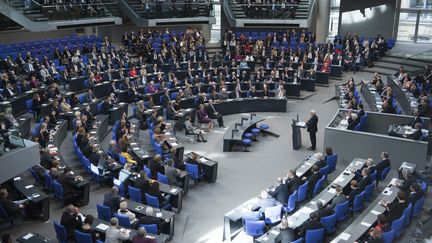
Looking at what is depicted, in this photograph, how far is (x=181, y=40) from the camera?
30.0 m

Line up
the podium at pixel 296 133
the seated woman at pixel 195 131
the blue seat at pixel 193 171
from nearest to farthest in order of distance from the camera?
the blue seat at pixel 193 171, the podium at pixel 296 133, the seated woman at pixel 195 131

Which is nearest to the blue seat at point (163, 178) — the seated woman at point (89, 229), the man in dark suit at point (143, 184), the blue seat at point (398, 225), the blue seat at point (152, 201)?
the man in dark suit at point (143, 184)

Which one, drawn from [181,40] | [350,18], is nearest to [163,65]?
[181,40]

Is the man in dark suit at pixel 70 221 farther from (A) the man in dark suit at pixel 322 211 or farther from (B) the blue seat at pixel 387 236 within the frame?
(B) the blue seat at pixel 387 236

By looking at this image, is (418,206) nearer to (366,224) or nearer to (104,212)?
(366,224)

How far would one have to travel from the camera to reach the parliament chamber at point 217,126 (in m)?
11.3

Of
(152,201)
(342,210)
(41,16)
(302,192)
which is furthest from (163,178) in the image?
(41,16)

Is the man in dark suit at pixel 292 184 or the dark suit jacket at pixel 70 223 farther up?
the man in dark suit at pixel 292 184

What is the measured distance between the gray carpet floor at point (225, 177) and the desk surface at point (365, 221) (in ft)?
9.48

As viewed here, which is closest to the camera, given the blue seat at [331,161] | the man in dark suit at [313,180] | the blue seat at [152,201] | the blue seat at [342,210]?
the blue seat at [342,210]

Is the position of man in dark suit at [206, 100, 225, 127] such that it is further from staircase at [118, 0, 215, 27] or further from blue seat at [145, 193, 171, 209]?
staircase at [118, 0, 215, 27]

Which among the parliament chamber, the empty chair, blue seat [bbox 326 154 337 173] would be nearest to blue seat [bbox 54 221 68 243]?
the parliament chamber

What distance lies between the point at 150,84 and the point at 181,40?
29.3 ft

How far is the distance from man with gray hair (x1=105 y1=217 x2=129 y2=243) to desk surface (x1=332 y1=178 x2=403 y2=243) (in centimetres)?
437
